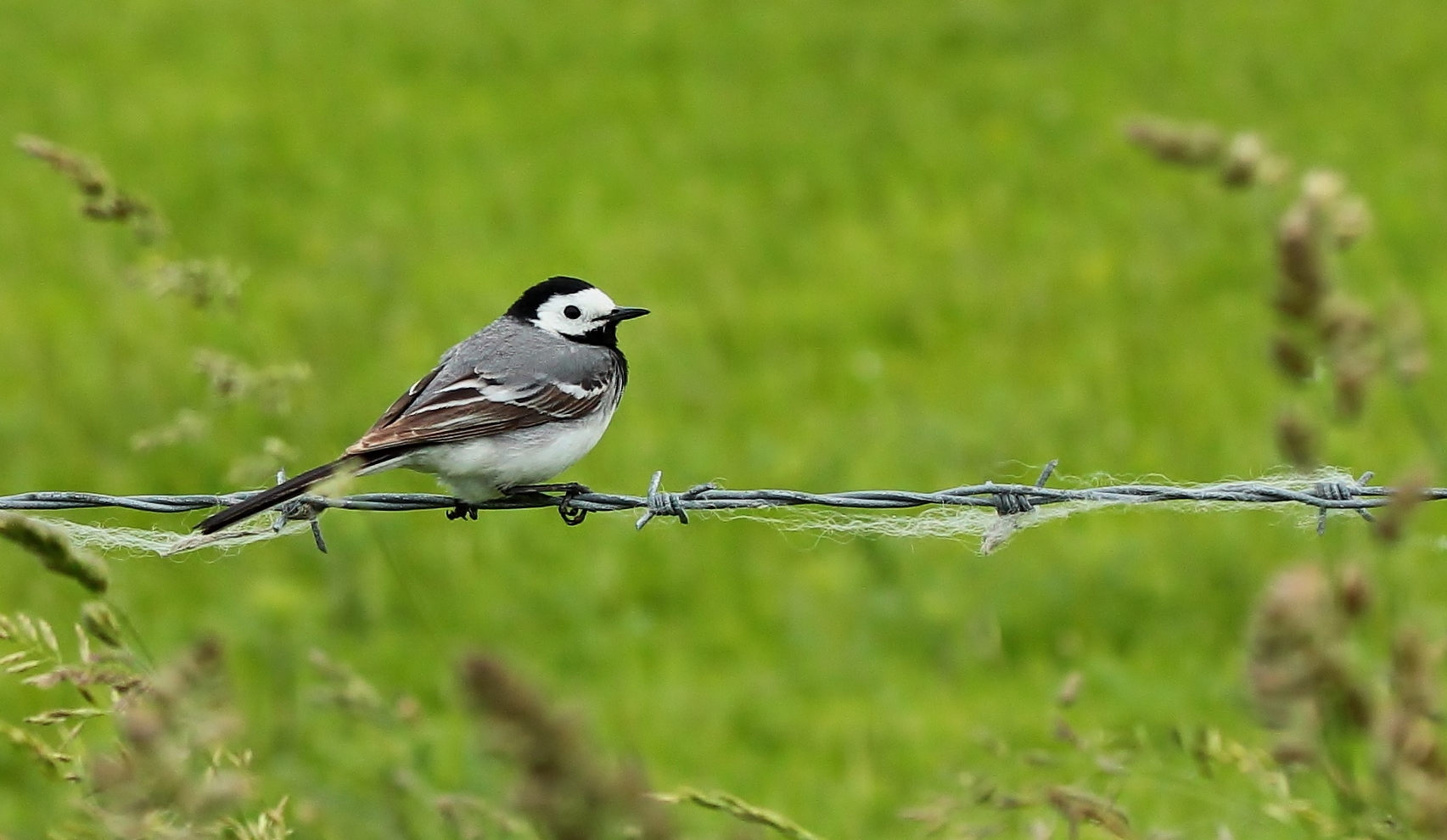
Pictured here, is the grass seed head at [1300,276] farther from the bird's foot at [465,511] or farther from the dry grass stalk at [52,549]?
the bird's foot at [465,511]

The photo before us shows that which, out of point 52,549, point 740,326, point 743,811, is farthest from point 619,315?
point 740,326

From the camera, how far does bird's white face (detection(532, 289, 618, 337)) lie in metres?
5.89

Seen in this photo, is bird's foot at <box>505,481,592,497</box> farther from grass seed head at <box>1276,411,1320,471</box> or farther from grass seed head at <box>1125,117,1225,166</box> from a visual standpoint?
grass seed head at <box>1276,411,1320,471</box>

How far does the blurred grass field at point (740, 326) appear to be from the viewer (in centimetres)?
778

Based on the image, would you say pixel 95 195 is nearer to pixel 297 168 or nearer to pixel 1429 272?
pixel 1429 272

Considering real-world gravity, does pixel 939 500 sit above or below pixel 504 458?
below

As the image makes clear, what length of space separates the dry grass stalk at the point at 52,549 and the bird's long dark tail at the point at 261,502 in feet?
6.07

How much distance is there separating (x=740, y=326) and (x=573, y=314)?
22.3 ft

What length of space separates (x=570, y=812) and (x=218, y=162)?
16.3m

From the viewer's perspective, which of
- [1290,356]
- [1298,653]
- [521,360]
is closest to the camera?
[1298,653]

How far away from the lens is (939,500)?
384 cm

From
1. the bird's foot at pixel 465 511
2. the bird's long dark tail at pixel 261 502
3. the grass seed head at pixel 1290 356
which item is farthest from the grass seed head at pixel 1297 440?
the bird's foot at pixel 465 511

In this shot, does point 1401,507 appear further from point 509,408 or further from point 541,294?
point 541,294

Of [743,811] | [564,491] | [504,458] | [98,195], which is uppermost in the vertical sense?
[98,195]
